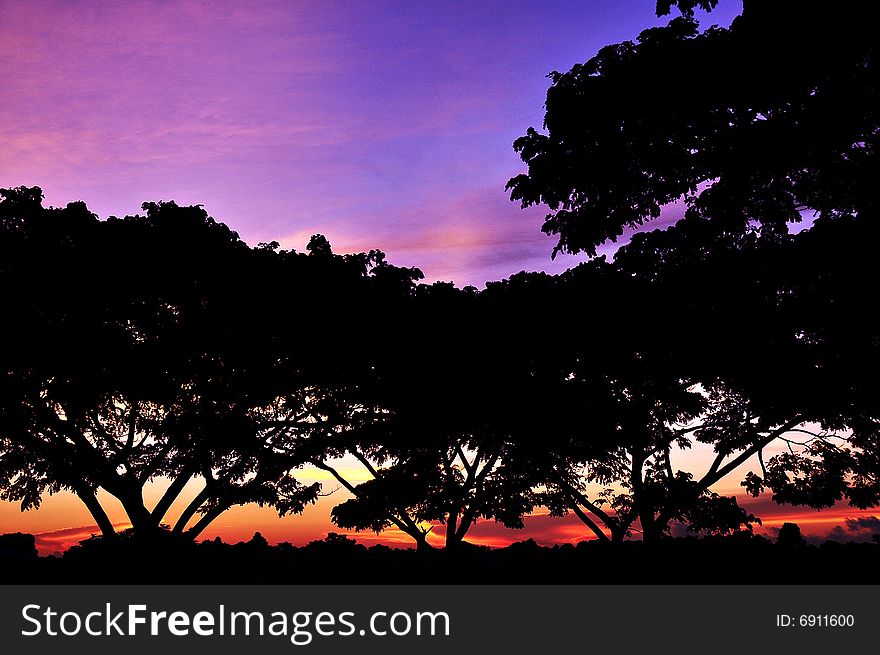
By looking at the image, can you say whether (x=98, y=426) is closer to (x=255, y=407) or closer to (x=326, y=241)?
(x=255, y=407)

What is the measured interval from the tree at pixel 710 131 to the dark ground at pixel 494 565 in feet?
19.3

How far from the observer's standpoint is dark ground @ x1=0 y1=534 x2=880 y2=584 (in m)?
10.0

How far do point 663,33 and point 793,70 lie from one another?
255 cm

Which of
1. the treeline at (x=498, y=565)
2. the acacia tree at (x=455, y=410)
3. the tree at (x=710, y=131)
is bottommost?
the treeline at (x=498, y=565)

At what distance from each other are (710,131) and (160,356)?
1379 centimetres

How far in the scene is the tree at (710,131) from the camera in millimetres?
11078

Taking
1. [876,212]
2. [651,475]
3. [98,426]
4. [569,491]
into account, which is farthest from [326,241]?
[876,212]

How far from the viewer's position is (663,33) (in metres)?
12.3

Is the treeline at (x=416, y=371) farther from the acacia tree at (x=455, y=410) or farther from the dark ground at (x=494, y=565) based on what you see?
the dark ground at (x=494, y=565)

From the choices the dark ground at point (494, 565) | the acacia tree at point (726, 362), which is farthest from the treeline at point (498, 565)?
the acacia tree at point (726, 362)

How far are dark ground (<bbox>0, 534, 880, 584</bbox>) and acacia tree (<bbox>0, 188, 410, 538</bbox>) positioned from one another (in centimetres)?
491

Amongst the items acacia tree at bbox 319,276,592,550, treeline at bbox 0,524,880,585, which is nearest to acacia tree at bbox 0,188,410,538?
acacia tree at bbox 319,276,592,550

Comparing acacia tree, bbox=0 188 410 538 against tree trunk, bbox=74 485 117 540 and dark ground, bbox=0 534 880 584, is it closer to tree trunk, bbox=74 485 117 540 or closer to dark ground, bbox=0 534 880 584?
tree trunk, bbox=74 485 117 540

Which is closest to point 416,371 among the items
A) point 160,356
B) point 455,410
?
point 455,410
